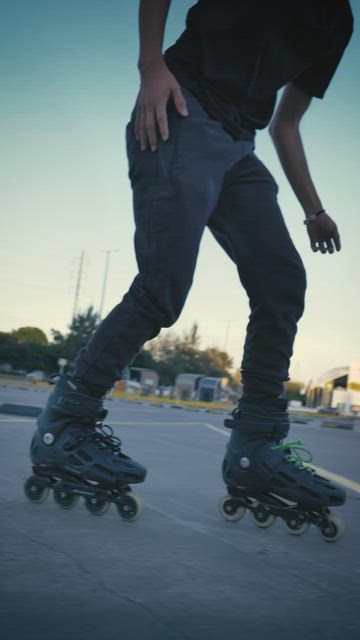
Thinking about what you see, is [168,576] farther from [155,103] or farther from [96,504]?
[155,103]

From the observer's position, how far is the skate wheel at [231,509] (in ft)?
5.84

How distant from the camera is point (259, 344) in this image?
2.04m

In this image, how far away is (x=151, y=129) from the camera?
6.11 feet

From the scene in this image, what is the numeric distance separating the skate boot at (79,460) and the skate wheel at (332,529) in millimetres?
492

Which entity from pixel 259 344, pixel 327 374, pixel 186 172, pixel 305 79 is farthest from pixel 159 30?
pixel 327 374

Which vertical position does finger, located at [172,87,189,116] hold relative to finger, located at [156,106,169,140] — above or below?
above

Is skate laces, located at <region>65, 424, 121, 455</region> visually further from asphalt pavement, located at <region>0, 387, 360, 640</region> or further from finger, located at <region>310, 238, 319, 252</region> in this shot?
finger, located at <region>310, 238, 319, 252</region>

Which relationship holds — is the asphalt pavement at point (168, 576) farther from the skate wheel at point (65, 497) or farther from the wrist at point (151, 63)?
the wrist at point (151, 63)

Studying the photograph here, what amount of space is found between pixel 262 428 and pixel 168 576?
2.76 feet

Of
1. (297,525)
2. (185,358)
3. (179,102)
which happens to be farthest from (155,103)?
(185,358)

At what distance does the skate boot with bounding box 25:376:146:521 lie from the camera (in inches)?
66.4

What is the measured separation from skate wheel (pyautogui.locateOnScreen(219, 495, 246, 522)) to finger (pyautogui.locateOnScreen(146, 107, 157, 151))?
42.1 inches

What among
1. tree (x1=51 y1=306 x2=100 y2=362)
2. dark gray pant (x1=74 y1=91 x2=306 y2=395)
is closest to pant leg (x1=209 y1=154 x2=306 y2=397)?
dark gray pant (x1=74 y1=91 x2=306 y2=395)

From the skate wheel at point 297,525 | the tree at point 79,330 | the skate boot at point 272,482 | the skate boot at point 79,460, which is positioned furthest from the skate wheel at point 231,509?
the tree at point 79,330
